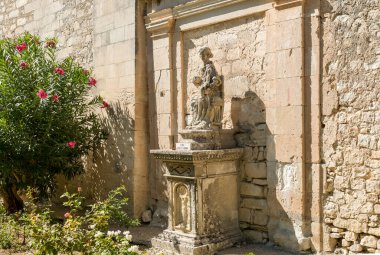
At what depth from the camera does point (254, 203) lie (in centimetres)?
523

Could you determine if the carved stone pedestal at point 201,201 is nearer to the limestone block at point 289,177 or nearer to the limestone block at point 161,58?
the limestone block at point 289,177

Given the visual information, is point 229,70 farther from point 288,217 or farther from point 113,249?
point 113,249

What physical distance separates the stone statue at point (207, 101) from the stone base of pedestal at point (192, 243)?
1.27 meters

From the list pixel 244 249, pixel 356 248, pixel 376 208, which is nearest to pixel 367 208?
pixel 376 208

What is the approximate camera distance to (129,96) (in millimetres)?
6676

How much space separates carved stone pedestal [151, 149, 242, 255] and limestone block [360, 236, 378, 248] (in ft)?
4.77

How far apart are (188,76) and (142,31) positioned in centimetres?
116

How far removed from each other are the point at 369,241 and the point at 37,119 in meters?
4.55

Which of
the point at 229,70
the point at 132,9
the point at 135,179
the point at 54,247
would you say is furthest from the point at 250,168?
the point at 132,9

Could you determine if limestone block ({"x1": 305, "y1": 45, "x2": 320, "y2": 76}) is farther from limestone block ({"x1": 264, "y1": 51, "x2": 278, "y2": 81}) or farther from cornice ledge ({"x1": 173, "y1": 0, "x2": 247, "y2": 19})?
cornice ledge ({"x1": 173, "y1": 0, "x2": 247, "y2": 19})

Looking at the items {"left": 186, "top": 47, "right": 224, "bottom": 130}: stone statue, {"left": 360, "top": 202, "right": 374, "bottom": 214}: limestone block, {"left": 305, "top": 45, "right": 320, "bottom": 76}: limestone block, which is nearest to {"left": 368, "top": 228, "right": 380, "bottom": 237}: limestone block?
{"left": 360, "top": 202, "right": 374, "bottom": 214}: limestone block

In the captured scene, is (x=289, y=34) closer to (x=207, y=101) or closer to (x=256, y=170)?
(x=207, y=101)

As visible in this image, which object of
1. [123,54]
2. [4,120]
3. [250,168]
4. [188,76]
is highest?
[123,54]

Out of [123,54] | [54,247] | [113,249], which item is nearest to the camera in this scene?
[113,249]
